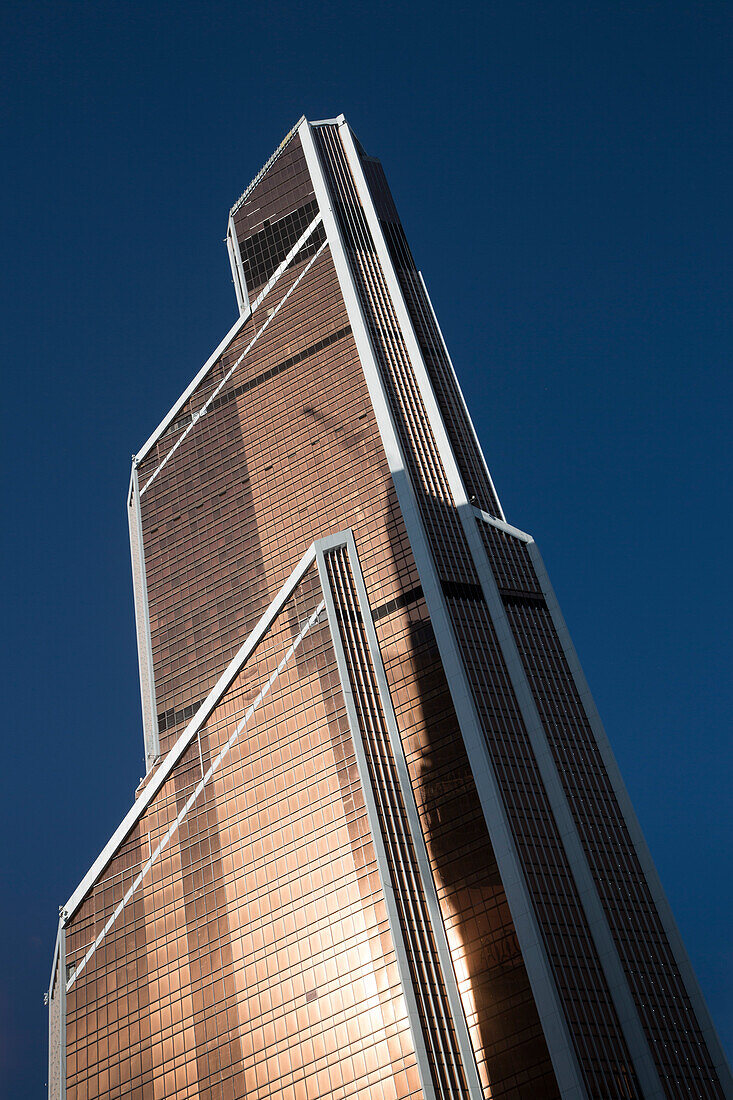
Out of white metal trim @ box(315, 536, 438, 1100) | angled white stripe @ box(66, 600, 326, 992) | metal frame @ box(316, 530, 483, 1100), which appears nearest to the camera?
white metal trim @ box(315, 536, 438, 1100)

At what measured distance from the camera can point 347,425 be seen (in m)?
136

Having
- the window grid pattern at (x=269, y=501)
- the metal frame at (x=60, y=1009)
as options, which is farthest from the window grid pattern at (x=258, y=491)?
the metal frame at (x=60, y=1009)

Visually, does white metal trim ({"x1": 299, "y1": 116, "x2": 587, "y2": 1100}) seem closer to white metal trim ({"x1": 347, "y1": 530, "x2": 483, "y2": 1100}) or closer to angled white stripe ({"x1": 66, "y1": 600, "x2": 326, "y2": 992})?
white metal trim ({"x1": 347, "y1": 530, "x2": 483, "y2": 1100})

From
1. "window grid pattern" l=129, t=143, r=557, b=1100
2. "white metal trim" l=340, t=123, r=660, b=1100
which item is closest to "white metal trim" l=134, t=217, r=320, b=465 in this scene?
"window grid pattern" l=129, t=143, r=557, b=1100

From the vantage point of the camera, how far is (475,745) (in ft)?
342

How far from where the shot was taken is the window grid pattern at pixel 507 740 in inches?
3492

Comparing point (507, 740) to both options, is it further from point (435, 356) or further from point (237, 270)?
point (237, 270)

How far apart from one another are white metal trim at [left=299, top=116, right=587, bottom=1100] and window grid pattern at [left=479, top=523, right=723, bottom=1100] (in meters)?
7.37

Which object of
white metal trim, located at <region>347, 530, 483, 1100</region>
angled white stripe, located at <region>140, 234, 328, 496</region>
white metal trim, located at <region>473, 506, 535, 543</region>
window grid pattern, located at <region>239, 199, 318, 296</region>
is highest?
window grid pattern, located at <region>239, 199, 318, 296</region>

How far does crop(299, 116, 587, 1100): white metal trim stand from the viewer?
87.3 m

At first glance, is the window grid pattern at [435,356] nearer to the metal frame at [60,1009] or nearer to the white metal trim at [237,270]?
the white metal trim at [237,270]

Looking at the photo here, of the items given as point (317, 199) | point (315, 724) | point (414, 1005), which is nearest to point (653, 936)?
point (414, 1005)

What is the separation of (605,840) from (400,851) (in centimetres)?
2271

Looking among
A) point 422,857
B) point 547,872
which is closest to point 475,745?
point 547,872
